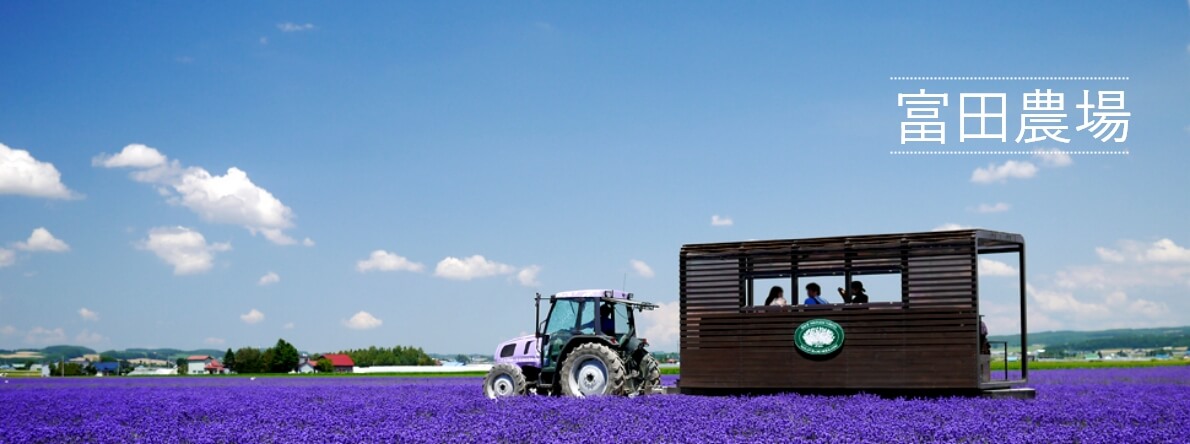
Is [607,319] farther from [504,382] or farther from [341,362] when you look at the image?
[341,362]

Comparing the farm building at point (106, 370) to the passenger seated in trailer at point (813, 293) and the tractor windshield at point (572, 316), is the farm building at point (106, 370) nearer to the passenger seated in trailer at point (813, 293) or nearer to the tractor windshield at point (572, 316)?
the tractor windshield at point (572, 316)

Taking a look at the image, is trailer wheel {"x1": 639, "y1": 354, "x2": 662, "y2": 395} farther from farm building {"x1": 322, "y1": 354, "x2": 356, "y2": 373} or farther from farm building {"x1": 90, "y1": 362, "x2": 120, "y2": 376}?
farm building {"x1": 322, "y1": 354, "x2": 356, "y2": 373}

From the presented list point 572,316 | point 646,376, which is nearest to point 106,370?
point 572,316

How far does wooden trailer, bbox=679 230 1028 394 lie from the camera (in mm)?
15742

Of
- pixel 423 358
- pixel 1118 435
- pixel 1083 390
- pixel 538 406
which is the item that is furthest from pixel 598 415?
pixel 423 358

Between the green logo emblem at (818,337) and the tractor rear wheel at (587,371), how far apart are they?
308 cm

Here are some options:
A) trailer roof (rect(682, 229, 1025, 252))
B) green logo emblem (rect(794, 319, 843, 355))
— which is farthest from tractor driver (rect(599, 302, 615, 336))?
green logo emblem (rect(794, 319, 843, 355))

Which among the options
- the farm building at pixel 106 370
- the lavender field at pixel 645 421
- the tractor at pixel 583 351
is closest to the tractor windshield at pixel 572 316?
the tractor at pixel 583 351

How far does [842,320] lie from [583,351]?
4.40m

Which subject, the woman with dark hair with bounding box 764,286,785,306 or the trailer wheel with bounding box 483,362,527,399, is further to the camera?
the trailer wheel with bounding box 483,362,527,399

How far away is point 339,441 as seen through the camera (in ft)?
35.7

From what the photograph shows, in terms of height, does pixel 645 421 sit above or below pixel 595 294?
below

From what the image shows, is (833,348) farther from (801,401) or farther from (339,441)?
(339,441)

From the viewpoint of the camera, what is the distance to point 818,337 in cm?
1653
